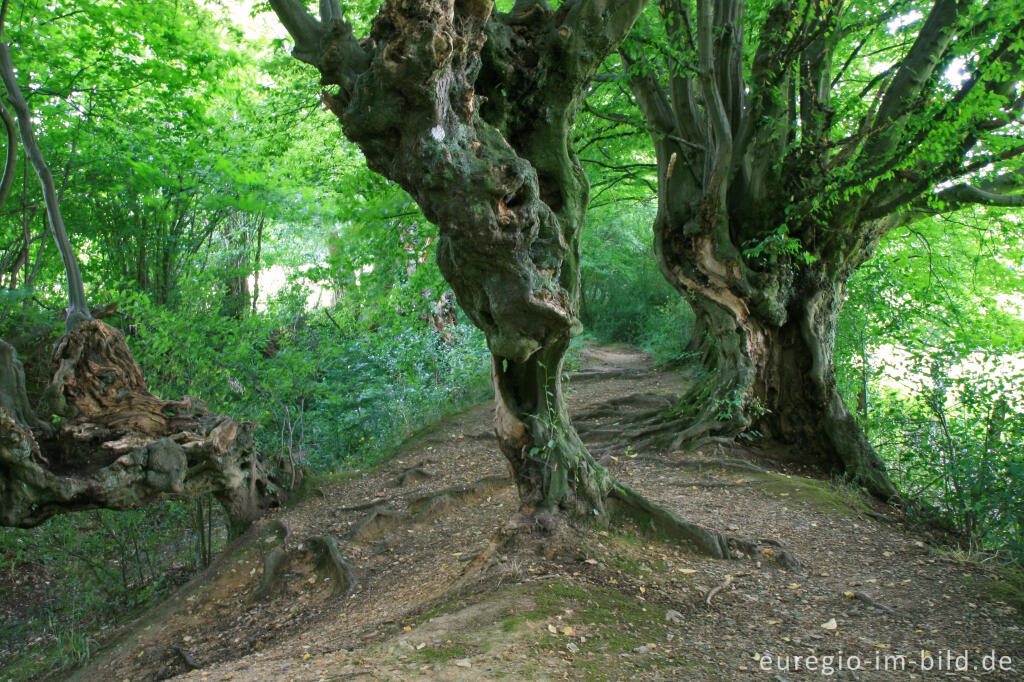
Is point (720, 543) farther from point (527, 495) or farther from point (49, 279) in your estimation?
point (49, 279)

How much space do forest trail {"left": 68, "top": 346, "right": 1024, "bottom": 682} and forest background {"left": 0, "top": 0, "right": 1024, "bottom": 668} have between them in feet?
2.60

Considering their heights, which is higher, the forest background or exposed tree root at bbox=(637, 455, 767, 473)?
the forest background

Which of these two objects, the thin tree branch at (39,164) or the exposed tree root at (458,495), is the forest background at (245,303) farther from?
the exposed tree root at (458,495)

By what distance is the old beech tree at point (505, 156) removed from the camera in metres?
3.60

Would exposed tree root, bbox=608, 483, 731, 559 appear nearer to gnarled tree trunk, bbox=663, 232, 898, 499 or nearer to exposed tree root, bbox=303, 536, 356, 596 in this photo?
exposed tree root, bbox=303, 536, 356, 596

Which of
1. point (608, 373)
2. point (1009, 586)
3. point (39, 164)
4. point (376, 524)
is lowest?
point (1009, 586)

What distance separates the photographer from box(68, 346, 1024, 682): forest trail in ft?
11.0

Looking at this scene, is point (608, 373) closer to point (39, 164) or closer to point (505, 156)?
point (505, 156)

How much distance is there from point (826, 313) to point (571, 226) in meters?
5.01

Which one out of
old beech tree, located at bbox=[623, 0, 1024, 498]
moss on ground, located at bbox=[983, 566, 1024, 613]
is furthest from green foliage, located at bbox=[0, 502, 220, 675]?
moss on ground, located at bbox=[983, 566, 1024, 613]

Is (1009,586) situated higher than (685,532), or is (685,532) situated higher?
(685,532)

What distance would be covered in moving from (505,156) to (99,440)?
3.74 m

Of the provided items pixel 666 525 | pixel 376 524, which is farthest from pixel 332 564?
pixel 666 525

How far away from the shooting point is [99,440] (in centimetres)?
481
